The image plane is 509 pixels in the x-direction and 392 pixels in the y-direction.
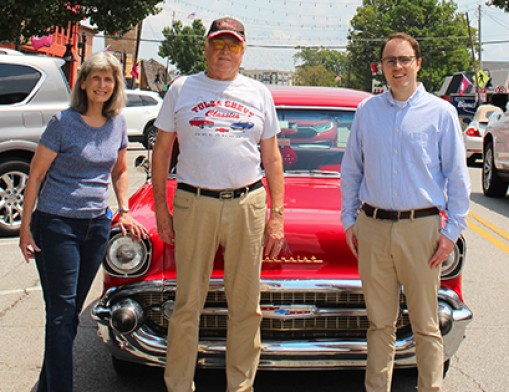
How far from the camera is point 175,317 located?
346cm

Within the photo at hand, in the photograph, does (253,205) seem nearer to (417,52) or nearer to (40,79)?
(417,52)

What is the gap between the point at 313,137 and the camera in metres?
4.92

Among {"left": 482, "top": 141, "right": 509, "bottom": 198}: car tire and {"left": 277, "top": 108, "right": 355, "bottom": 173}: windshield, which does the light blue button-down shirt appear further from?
{"left": 482, "top": 141, "right": 509, "bottom": 198}: car tire

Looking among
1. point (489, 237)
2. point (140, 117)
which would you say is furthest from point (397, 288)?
point (140, 117)

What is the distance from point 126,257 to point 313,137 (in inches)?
69.7

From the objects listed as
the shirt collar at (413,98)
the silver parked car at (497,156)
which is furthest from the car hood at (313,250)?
the silver parked car at (497,156)

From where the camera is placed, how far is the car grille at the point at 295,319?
3.64 metres

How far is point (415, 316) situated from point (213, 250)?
101 centimetres

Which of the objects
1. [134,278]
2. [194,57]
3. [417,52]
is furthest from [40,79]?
[194,57]

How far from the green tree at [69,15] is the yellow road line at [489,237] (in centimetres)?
1509

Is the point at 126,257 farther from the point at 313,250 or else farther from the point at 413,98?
the point at 413,98

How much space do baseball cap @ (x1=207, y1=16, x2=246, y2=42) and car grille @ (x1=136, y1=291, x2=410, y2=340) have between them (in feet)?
4.14

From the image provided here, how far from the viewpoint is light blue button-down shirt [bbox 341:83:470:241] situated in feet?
10.9

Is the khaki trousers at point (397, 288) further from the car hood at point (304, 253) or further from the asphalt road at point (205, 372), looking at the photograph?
the asphalt road at point (205, 372)
